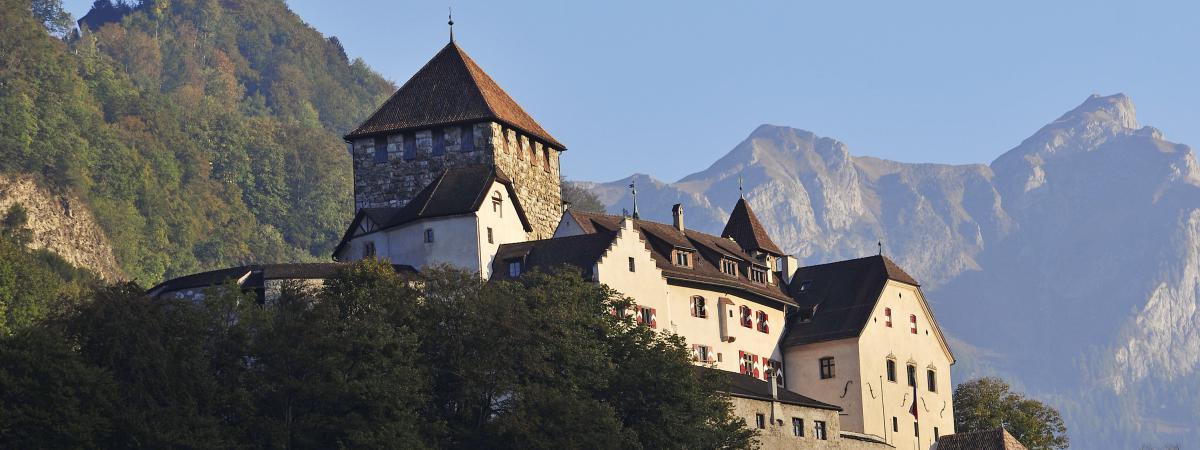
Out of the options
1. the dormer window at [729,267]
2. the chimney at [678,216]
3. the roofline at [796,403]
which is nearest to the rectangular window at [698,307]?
the dormer window at [729,267]

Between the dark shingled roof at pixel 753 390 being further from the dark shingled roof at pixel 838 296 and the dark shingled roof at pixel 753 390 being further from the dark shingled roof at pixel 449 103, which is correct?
the dark shingled roof at pixel 449 103

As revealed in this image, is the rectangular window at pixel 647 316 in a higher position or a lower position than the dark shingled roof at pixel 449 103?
lower

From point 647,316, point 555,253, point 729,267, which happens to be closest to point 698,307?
point 729,267

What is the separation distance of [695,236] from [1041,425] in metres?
22.5

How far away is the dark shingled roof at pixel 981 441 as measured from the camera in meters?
96.6

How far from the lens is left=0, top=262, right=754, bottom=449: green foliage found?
65750 mm

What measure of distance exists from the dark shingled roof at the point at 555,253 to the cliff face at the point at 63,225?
80.5 meters

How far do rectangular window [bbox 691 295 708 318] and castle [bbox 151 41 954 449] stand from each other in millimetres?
93

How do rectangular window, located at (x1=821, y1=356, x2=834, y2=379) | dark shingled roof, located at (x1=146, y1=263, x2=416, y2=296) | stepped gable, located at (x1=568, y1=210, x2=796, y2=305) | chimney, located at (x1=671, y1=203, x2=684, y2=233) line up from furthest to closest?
chimney, located at (x1=671, y1=203, x2=684, y2=233), rectangular window, located at (x1=821, y1=356, x2=834, y2=379), stepped gable, located at (x1=568, y1=210, x2=796, y2=305), dark shingled roof, located at (x1=146, y1=263, x2=416, y2=296)

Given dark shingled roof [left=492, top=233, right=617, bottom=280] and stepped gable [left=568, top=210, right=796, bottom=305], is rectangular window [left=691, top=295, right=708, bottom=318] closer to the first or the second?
stepped gable [left=568, top=210, right=796, bottom=305]

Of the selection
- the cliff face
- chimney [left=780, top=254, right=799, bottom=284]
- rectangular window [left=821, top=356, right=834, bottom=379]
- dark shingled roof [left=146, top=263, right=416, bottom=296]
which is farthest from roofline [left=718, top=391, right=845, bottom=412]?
the cliff face

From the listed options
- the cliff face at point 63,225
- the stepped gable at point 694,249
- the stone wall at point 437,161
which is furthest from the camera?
the cliff face at point 63,225

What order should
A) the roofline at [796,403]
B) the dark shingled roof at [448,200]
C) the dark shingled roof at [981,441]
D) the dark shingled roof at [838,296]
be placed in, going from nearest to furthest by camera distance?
the roofline at [796,403] < the dark shingled roof at [448,200] < the dark shingled roof at [981,441] < the dark shingled roof at [838,296]

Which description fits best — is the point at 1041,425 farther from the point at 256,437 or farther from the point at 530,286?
the point at 256,437
